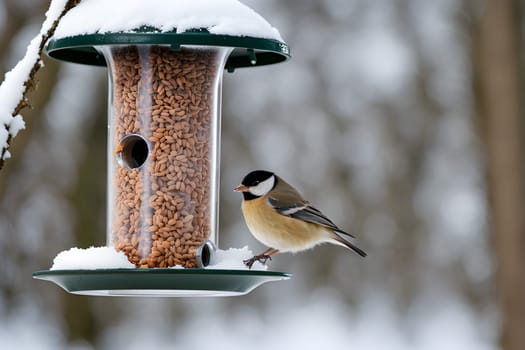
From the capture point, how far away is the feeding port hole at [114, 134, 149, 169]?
178 inches

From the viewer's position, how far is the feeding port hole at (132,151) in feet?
14.8

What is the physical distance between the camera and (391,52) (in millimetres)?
13320

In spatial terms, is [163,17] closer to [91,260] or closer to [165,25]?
[165,25]

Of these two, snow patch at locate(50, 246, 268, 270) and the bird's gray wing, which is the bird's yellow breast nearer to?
the bird's gray wing

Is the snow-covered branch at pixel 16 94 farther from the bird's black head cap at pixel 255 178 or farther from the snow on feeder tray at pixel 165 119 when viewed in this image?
the bird's black head cap at pixel 255 178

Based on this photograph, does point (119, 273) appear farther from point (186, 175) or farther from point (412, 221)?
point (412, 221)

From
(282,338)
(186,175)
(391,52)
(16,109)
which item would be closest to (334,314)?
(282,338)

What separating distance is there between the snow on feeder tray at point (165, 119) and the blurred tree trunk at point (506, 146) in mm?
6418

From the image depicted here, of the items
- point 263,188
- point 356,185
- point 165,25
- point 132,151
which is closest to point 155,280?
point 132,151

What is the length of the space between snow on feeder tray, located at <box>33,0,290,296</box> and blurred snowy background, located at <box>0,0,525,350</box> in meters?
7.32

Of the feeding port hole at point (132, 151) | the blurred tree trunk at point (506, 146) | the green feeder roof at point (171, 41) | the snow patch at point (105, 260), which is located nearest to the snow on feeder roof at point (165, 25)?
the green feeder roof at point (171, 41)

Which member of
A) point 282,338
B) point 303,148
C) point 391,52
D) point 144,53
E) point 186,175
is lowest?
point 282,338

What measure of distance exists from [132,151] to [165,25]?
0.76 meters

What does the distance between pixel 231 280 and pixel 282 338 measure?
908 cm
